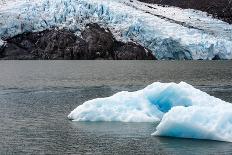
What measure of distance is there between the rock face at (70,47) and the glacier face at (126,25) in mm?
1889

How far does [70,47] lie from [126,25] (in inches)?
670

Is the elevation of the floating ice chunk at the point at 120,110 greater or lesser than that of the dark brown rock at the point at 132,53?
greater

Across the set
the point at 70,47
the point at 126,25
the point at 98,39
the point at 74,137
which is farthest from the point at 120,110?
the point at 70,47

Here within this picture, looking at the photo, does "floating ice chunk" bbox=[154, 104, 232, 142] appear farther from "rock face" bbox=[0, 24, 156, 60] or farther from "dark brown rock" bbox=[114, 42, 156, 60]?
"rock face" bbox=[0, 24, 156, 60]

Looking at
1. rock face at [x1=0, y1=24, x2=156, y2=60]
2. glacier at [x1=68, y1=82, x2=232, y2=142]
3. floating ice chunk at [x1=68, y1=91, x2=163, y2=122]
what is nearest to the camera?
glacier at [x1=68, y1=82, x2=232, y2=142]

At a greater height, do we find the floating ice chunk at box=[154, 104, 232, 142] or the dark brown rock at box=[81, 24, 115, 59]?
the floating ice chunk at box=[154, 104, 232, 142]

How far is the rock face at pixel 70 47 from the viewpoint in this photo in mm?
133500

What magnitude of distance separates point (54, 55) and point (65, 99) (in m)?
93.6

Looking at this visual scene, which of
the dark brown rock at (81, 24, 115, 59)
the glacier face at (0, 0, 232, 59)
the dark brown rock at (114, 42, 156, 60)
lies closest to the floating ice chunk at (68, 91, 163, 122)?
the glacier face at (0, 0, 232, 59)

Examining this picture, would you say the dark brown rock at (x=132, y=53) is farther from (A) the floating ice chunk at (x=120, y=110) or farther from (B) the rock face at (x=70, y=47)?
(A) the floating ice chunk at (x=120, y=110)

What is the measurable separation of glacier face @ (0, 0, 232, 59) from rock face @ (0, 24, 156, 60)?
6.20ft

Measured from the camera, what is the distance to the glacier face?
122 meters

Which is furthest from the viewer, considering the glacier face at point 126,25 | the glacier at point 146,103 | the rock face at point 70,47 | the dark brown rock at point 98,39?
the dark brown rock at point 98,39

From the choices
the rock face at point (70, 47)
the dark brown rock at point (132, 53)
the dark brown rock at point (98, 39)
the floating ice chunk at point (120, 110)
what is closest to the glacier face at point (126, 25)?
the dark brown rock at point (98, 39)
